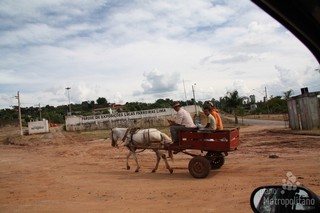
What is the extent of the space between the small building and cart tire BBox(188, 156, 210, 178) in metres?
15.8

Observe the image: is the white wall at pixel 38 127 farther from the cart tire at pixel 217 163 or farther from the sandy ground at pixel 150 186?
the cart tire at pixel 217 163

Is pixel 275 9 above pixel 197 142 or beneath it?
above

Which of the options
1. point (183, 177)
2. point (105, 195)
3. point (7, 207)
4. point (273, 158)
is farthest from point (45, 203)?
point (273, 158)

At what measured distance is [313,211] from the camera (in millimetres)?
1878

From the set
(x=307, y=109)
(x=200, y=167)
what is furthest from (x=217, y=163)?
(x=307, y=109)

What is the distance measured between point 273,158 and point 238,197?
18.4 ft

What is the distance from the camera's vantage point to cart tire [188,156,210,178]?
9617 millimetres

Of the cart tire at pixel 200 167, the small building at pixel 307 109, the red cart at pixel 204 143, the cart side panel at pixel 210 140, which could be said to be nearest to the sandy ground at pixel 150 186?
the cart tire at pixel 200 167

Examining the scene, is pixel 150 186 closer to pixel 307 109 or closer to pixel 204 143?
pixel 204 143

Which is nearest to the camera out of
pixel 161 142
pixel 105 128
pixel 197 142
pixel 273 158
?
pixel 197 142

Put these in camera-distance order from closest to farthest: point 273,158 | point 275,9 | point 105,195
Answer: point 275,9 → point 105,195 → point 273,158

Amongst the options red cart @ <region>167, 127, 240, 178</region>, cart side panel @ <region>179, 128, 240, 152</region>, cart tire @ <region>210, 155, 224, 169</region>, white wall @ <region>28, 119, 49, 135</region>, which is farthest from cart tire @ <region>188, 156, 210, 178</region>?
white wall @ <region>28, 119, 49, 135</region>

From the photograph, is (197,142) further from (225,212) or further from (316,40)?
(316,40)

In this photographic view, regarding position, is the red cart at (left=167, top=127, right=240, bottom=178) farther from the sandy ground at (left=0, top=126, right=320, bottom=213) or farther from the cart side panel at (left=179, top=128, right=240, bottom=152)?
the sandy ground at (left=0, top=126, right=320, bottom=213)
